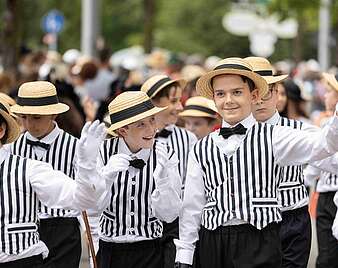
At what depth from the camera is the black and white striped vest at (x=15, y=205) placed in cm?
608

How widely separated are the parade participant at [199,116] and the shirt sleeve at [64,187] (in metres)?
4.15

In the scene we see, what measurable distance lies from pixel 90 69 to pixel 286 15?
4.11m

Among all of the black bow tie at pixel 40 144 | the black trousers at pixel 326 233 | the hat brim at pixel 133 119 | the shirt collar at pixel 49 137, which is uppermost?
the hat brim at pixel 133 119

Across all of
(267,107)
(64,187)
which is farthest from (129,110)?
(267,107)

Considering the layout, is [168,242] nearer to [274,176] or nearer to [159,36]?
[274,176]

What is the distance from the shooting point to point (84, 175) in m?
5.81

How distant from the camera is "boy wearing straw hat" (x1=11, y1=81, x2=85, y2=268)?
25.3 feet

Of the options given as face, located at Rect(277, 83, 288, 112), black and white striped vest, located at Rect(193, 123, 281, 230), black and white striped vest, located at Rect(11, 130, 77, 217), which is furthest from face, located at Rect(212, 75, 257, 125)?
face, located at Rect(277, 83, 288, 112)

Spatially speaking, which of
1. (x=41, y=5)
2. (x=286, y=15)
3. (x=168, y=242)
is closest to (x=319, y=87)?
(x=286, y=15)

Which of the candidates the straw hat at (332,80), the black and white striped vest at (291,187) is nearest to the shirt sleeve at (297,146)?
the black and white striped vest at (291,187)

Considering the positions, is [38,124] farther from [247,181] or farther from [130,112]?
[247,181]

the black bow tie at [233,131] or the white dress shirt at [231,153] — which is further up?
the black bow tie at [233,131]

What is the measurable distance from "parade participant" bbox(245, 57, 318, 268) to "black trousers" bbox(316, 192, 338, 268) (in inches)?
33.1

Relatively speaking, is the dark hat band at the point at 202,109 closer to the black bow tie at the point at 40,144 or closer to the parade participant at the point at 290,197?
the parade participant at the point at 290,197
